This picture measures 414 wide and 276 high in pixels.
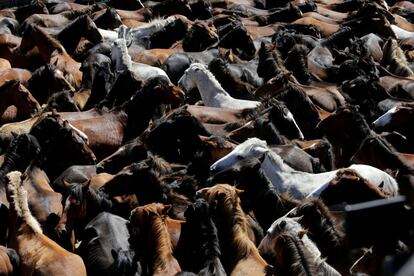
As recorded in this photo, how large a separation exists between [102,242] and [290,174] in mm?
1452

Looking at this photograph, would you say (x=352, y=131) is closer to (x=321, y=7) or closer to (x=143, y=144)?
(x=143, y=144)

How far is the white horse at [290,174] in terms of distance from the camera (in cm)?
484

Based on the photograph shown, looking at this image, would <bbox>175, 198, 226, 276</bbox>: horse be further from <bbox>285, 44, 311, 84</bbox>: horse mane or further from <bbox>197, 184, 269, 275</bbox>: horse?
<bbox>285, 44, 311, 84</bbox>: horse mane

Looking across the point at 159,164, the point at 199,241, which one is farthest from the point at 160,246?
the point at 159,164

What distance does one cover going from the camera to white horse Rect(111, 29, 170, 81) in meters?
8.54

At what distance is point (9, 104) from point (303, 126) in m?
3.07

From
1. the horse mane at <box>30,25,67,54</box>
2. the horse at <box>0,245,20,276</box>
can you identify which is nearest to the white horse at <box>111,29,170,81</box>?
the horse mane at <box>30,25,67,54</box>

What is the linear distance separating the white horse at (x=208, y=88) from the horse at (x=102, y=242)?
3.30m

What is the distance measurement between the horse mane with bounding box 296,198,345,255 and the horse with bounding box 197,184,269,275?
0.34 m

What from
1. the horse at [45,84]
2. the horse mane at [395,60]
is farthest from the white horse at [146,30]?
the horse mane at [395,60]

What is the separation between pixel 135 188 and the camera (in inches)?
206

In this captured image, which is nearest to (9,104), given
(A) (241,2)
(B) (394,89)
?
(B) (394,89)

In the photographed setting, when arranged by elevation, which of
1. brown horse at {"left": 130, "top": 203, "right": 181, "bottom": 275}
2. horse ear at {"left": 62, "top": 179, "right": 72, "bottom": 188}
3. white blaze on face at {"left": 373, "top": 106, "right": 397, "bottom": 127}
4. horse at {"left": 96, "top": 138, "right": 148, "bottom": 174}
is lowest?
white blaze on face at {"left": 373, "top": 106, "right": 397, "bottom": 127}

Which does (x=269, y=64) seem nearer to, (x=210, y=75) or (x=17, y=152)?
(x=210, y=75)
